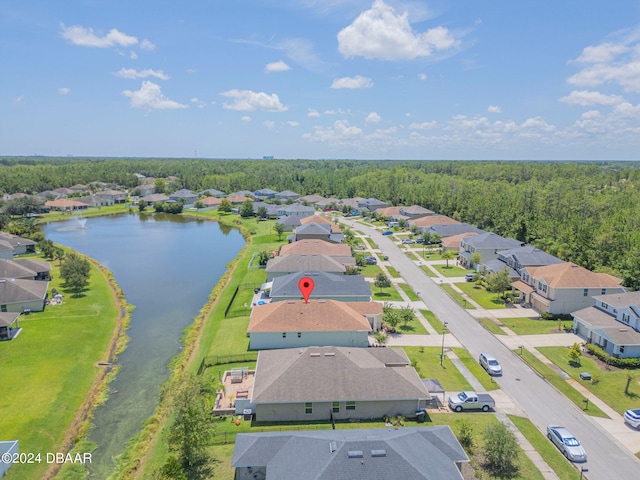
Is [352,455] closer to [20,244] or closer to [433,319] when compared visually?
[433,319]

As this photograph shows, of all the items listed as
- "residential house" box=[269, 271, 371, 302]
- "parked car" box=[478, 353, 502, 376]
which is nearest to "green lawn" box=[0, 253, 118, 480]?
"residential house" box=[269, 271, 371, 302]

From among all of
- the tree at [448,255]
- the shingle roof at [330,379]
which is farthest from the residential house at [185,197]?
the shingle roof at [330,379]

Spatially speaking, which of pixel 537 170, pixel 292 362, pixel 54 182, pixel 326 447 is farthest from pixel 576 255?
pixel 54 182

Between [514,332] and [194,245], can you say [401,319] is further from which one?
[194,245]

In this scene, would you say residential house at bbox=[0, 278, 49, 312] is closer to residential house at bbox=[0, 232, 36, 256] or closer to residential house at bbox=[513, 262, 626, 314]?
residential house at bbox=[0, 232, 36, 256]

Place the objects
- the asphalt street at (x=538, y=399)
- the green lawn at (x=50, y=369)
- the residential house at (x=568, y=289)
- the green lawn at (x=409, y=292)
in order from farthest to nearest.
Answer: the green lawn at (x=409, y=292) → the residential house at (x=568, y=289) → the green lawn at (x=50, y=369) → the asphalt street at (x=538, y=399)

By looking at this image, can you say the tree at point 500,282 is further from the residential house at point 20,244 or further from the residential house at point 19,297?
the residential house at point 20,244
